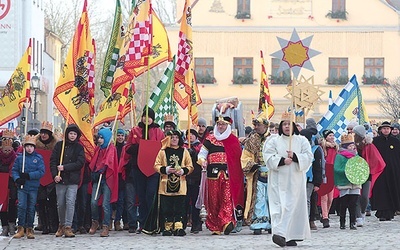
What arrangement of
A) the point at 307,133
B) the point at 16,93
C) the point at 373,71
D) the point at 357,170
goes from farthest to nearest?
1. the point at 373,71
2. the point at 16,93
3. the point at 357,170
4. the point at 307,133

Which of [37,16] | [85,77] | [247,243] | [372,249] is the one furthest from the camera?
[37,16]

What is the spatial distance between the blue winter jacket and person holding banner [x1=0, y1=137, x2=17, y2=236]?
504 millimetres

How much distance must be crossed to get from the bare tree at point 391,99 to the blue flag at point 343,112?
1839cm

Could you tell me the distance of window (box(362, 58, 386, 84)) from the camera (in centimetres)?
6006

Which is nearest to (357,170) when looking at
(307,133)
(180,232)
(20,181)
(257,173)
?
(307,133)

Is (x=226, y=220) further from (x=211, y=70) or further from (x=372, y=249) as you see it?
→ (x=211, y=70)

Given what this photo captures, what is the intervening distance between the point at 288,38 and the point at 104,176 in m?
43.5

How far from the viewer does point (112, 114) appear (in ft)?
63.5

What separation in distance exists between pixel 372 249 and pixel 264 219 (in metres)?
3.35

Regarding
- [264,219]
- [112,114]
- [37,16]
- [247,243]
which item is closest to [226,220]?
[264,219]

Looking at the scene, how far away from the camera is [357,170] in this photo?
18766 millimetres

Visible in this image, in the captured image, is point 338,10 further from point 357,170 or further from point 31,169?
point 31,169

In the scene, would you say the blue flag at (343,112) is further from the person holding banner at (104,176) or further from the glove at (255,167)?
the person holding banner at (104,176)

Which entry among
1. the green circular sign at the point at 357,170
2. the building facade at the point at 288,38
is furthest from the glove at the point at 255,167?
the building facade at the point at 288,38
